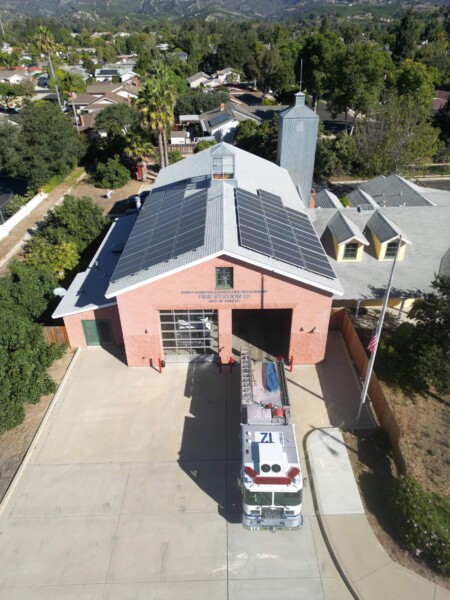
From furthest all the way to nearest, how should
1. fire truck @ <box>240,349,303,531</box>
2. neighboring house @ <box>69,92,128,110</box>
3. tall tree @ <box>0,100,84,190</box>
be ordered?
neighboring house @ <box>69,92,128,110</box> → tall tree @ <box>0,100,84,190</box> → fire truck @ <box>240,349,303,531</box>

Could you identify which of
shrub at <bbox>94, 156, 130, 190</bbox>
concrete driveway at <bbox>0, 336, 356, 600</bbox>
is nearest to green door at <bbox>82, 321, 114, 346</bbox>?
concrete driveway at <bbox>0, 336, 356, 600</bbox>

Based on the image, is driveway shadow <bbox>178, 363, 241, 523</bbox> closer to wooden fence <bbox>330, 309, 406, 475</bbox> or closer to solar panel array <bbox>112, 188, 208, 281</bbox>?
solar panel array <bbox>112, 188, 208, 281</bbox>

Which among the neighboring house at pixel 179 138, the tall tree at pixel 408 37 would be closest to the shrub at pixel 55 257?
the neighboring house at pixel 179 138

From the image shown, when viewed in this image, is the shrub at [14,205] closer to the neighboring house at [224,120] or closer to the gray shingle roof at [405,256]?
the gray shingle roof at [405,256]

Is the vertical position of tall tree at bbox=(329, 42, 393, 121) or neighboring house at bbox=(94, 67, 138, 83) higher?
tall tree at bbox=(329, 42, 393, 121)

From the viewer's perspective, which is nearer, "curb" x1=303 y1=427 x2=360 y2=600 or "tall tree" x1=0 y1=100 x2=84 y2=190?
"curb" x1=303 y1=427 x2=360 y2=600

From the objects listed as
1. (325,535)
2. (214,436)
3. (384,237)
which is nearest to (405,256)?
(384,237)

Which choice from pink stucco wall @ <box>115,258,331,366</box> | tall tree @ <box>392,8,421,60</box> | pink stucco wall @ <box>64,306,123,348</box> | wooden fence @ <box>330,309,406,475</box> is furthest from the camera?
tall tree @ <box>392,8,421,60</box>

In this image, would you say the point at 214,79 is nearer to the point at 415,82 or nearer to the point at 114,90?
the point at 114,90
